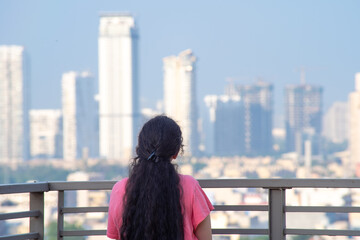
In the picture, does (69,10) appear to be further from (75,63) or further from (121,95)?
(121,95)

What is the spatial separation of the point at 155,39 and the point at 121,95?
9.09m

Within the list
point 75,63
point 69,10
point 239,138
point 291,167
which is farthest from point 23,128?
point 291,167

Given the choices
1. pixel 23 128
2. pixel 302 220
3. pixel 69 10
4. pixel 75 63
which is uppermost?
pixel 69 10

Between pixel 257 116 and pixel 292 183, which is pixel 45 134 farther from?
pixel 292 183

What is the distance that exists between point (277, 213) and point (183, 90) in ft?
217

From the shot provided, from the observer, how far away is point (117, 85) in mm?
71312

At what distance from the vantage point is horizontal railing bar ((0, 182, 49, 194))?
2.27 metres

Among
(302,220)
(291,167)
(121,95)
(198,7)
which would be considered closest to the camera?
(302,220)

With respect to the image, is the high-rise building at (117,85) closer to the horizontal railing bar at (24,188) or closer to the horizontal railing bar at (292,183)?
the horizontal railing bar at (24,188)

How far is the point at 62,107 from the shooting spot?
71.2m

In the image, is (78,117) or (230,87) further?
(230,87)

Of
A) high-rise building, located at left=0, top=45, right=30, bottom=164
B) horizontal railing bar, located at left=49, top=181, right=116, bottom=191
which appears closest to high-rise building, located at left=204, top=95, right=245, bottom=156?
high-rise building, located at left=0, top=45, right=30, bottom=164

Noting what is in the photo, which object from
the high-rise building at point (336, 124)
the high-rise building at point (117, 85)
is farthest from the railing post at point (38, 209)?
the high-rise building at point (336, 124)

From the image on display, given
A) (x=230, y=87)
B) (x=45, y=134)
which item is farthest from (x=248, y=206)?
(x=230, y=87)
